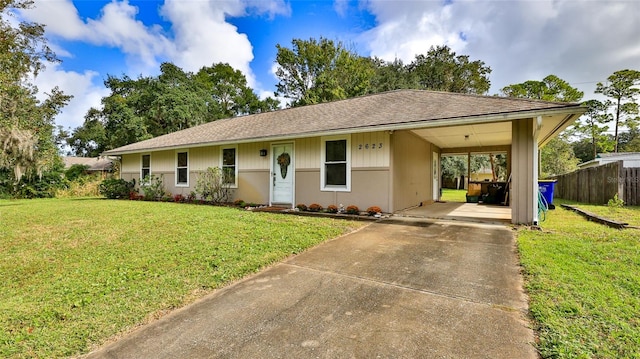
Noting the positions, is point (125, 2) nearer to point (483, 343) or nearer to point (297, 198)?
point (297, 198)

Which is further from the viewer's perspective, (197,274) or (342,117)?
(342,117)

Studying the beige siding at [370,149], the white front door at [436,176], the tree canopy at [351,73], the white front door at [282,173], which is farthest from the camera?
the tree canopy at [351,73]

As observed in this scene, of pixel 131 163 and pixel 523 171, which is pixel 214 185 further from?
pixel 523 171

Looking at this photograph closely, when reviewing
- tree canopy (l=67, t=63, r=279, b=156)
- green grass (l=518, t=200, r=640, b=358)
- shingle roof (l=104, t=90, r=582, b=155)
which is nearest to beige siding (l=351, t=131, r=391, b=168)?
shingle roof (l=104, t=90, r=582, b=155)

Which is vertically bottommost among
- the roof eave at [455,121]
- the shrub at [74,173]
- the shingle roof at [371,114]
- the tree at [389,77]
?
the shrub at [74,173]

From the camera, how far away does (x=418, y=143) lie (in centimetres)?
977

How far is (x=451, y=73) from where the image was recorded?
28500 millimetres

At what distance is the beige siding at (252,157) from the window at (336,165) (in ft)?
7.17

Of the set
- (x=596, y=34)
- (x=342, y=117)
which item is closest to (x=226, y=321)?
(x=342, y=117)

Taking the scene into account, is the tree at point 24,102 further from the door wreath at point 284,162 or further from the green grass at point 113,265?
the door wreath at point 284,162

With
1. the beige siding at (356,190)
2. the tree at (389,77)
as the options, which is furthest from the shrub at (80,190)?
the tree at (389,77)

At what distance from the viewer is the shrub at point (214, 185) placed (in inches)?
409

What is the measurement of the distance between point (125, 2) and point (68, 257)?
1086 cm

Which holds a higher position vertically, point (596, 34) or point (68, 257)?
point (596, 34)
